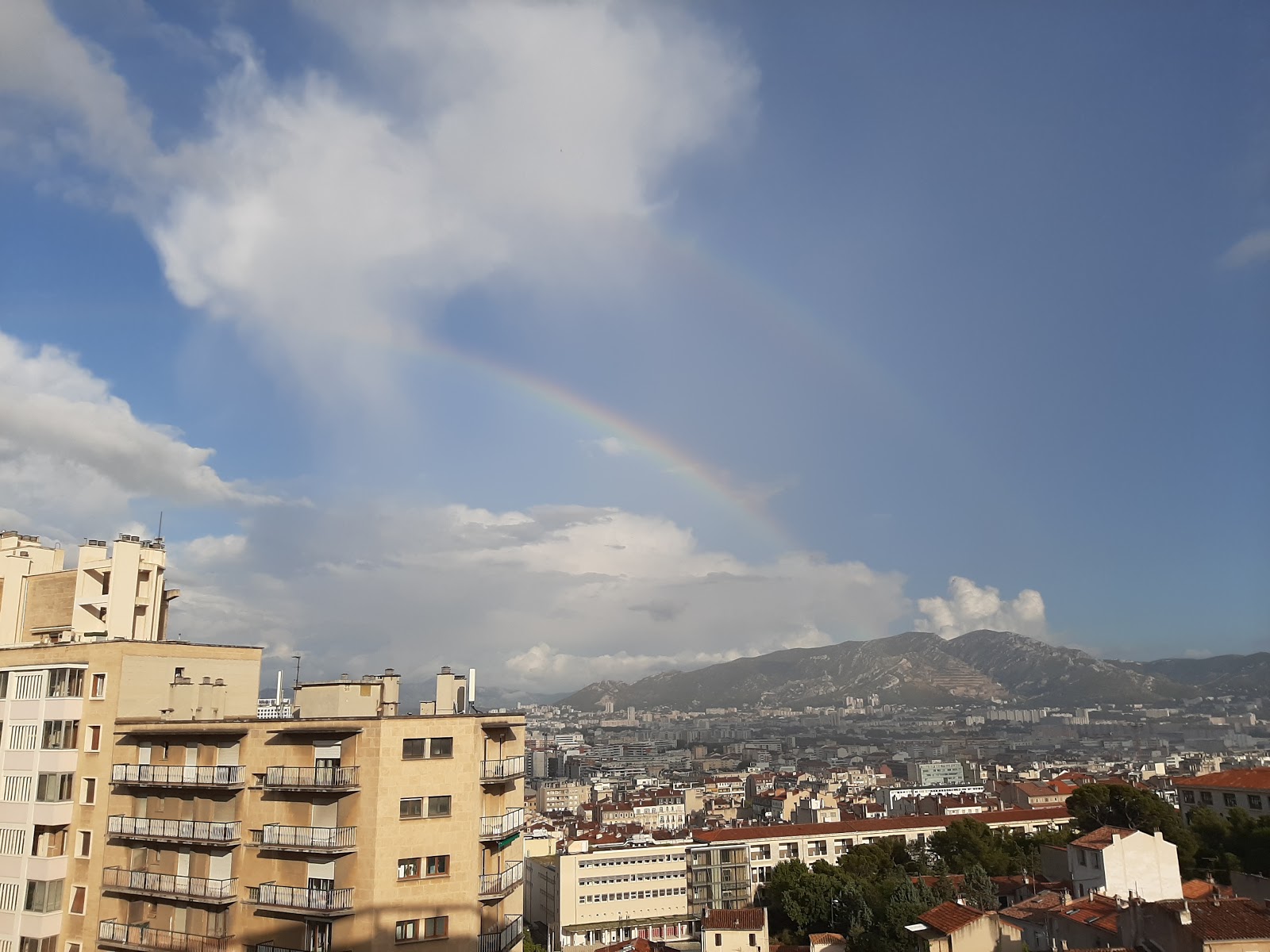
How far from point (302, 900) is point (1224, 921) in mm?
26456

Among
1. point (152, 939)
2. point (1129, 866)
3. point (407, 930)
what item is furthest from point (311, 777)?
point (1129, 866)

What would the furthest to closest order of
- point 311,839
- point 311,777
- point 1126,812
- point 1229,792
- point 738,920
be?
1. point 1229,792
2. point 1126,812
3. point 738,920
4. point 311,777
5. point 311,839

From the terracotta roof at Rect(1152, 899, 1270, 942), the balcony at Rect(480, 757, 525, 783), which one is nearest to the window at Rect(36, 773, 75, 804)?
the balcony at Rect(480, 757, 525, 783)

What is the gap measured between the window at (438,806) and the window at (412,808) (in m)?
0.25

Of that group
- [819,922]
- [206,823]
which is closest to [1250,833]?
[819,922]

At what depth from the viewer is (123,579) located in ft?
122

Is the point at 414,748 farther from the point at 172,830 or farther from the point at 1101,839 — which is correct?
the point at 1101,839

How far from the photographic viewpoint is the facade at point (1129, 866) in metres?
49.6

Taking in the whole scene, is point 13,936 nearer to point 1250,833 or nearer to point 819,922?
point 819,922

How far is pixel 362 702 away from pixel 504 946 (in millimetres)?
8727

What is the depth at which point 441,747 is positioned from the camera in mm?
26578

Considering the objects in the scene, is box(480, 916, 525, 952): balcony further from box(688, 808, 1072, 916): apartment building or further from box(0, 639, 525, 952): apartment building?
box(688, 808, 1072, 916): apartment building

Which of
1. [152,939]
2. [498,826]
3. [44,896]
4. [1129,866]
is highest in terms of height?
[498,826]

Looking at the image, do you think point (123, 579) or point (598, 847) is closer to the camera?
point (123, 579)
